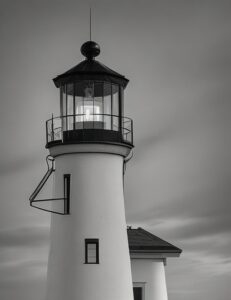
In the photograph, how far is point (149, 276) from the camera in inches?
880

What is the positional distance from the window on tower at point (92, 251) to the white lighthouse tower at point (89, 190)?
0.04 ft

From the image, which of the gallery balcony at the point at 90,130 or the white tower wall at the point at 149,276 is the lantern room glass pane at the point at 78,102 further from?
the white tower wall at the point at 149,276

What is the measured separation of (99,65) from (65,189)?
356cm

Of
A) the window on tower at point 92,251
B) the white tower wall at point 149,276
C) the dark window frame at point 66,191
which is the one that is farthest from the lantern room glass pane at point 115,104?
the white tower wall at point 149,276

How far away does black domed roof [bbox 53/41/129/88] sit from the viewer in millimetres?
19656

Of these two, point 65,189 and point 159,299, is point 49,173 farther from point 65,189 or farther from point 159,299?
point 159,299

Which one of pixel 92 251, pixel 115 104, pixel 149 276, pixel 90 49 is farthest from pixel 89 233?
pixel 90 49

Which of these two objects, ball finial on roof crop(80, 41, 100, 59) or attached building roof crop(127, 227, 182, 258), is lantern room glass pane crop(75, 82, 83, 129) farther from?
attached building roof crop(127, 227, 182, 258)

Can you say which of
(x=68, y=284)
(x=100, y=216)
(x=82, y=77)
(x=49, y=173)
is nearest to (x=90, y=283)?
(x=68, y=284)

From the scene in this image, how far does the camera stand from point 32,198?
64.0 feet

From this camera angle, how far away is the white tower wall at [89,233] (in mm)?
18594

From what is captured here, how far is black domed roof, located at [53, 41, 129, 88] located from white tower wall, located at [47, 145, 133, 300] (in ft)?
6.35

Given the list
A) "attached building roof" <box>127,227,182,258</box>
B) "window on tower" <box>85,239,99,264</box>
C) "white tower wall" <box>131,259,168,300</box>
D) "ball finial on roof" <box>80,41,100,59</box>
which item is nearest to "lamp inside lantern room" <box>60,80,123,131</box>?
"ball finial on roof" <box>80,41,100,59</box>

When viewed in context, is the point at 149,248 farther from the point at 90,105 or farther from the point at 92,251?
the point at 90,105
